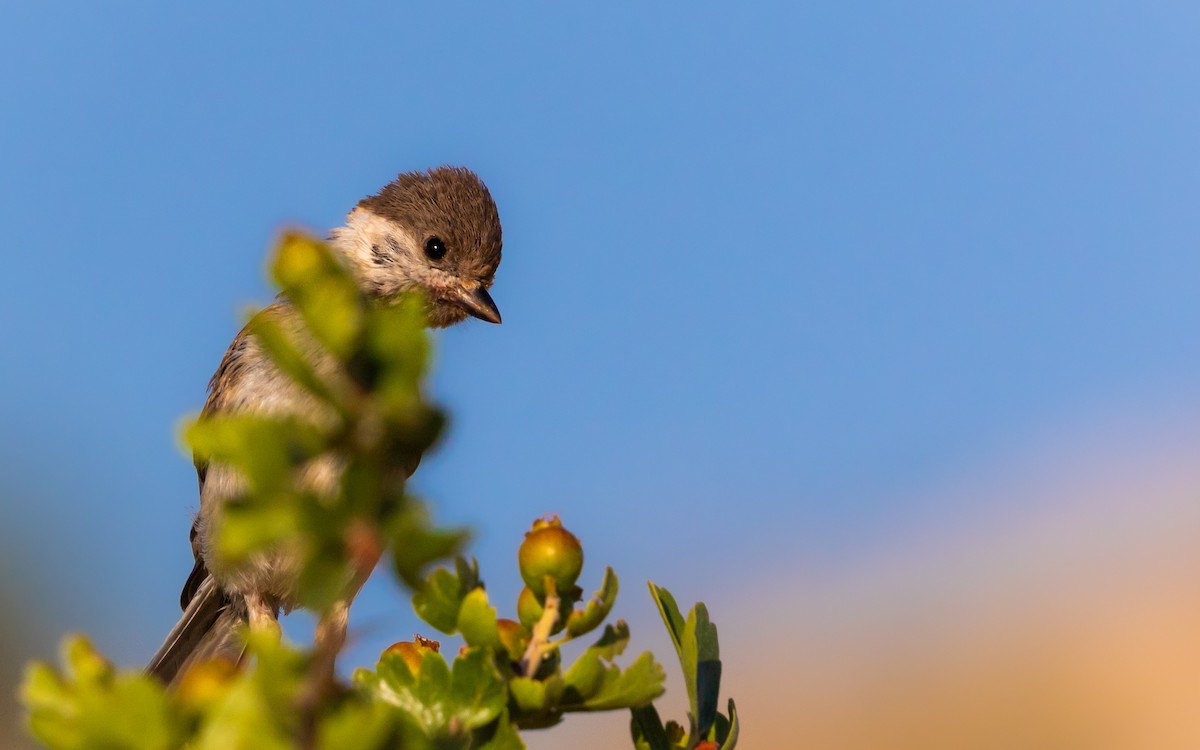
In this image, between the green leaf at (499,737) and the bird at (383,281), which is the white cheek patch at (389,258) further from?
the green leaf at (499,737)

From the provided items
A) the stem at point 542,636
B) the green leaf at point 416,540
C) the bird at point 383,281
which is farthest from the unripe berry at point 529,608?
the bird at point 383,281

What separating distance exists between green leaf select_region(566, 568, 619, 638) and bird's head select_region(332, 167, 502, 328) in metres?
4.98

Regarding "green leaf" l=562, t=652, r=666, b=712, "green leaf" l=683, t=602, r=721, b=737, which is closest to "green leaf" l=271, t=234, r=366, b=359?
"green leaf" l=562, t=652, r=666, b=712

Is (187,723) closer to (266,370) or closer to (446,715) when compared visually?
(446,715)

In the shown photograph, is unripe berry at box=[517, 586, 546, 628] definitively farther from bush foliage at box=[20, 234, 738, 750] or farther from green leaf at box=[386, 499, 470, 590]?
green leaf at box=[386, 499, 470, 590]

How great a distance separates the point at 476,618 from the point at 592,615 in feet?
0.63

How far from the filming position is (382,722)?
1032mm

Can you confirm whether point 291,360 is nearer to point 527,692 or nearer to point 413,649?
point 527,692

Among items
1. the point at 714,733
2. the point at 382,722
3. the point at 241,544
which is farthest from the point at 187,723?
the point at 714,733

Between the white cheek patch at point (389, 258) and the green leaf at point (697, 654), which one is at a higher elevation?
the white cheek patch at point (389, 258)

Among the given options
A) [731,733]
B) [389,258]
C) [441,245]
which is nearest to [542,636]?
[731,733]

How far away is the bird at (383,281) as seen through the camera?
5.88 m

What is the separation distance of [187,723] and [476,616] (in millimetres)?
379

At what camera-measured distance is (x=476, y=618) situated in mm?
1430
